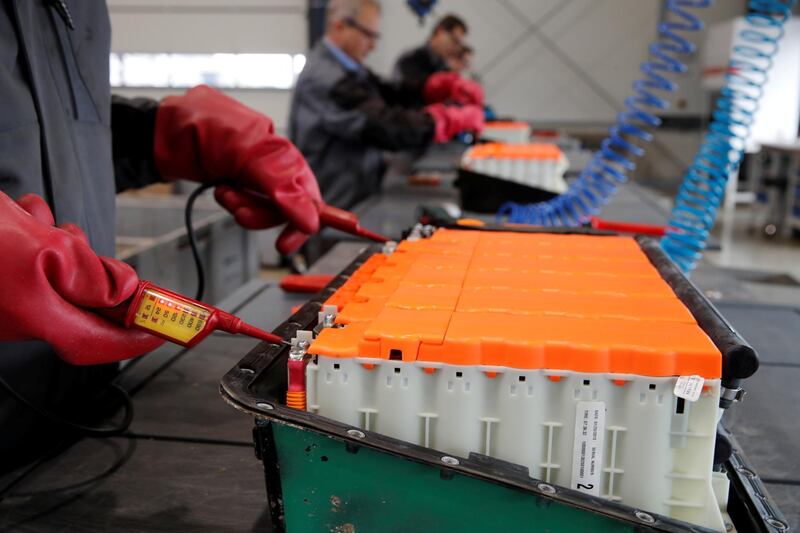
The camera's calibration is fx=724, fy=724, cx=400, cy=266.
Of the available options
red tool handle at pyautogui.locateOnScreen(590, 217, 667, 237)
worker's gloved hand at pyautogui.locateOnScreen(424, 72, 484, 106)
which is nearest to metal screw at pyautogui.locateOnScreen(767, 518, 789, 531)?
red tool handle at pyautogui.locateOnScreen(590, 217, 667, 237)

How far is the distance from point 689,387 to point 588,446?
0.34 feet

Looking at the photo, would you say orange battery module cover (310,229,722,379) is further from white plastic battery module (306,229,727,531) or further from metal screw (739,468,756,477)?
metal screw (739,468,756,477)

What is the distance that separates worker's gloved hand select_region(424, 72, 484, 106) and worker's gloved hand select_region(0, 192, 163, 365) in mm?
3865

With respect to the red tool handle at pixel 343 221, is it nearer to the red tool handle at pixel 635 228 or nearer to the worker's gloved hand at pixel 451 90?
the red tool handle at pixel 635 228

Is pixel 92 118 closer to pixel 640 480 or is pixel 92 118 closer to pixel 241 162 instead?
pixel 241 162

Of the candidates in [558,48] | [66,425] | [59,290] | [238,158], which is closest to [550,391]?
[59,290]

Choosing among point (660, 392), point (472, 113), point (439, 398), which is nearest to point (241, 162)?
point (439, 398)

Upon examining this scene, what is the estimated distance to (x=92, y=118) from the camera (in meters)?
1.02

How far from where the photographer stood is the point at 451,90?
4.54 meters

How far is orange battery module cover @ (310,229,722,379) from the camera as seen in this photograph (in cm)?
62

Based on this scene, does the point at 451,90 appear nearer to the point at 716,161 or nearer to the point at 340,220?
the point at 716,161

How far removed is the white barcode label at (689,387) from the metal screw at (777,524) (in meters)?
0.19

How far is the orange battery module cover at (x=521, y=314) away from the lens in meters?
0.62

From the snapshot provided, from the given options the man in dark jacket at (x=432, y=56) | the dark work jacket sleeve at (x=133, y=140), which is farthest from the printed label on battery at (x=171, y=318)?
the man in dark jacket at (x=432, y=56)
